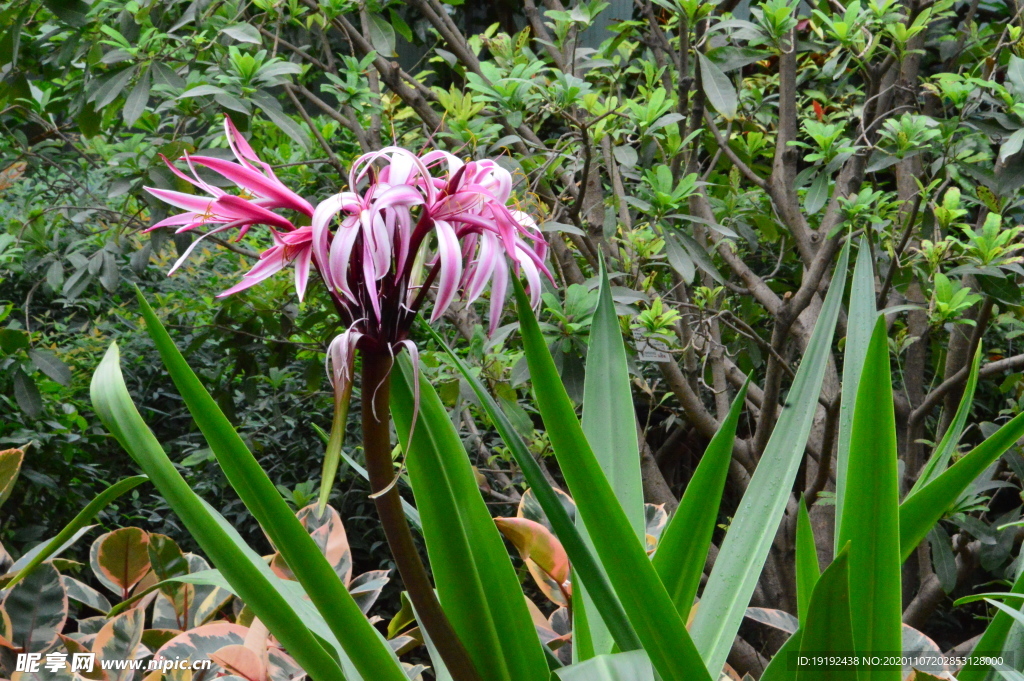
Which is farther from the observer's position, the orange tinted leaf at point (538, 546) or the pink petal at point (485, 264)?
the orange tinted leaf at point (538, 546)

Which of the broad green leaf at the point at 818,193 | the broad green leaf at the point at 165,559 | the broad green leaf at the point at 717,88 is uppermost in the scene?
the broad green leaf at the point at 717,88

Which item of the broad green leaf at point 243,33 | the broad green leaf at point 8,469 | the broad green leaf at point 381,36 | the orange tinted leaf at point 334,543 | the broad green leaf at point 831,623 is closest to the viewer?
the broad green leaf at point 831,623


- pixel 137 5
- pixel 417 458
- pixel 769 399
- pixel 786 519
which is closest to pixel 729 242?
pixel 769 399

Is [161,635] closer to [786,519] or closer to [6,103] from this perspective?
[786,519]

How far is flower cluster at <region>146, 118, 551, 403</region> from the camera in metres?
0.53

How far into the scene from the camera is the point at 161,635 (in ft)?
3.22

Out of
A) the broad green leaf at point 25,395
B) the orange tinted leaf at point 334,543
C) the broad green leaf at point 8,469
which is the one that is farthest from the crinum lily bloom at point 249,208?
the broad green leaf at point 25,395

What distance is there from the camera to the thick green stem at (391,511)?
1.85ft

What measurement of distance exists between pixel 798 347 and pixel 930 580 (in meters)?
0.58

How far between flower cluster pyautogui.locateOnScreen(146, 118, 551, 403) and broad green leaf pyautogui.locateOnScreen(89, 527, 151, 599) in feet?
2.01

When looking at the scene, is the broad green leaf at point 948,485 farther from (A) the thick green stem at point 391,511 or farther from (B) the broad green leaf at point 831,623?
(A) the thick green stem at point 391,511

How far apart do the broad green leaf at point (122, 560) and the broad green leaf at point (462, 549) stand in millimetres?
562

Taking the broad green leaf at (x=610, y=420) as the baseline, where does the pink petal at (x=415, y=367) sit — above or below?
above

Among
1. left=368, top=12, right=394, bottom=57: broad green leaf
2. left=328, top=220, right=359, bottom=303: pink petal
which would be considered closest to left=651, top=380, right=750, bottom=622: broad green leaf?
left=328, top=220, right=359, bottom=303: pink petal
